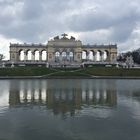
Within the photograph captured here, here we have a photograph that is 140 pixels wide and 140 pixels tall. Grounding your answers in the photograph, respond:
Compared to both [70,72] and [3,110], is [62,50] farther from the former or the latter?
[3,110]

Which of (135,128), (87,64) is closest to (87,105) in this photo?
(135,128)

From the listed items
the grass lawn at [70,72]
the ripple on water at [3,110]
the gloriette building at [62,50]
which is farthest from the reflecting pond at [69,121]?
the gloriette building at [62,50]

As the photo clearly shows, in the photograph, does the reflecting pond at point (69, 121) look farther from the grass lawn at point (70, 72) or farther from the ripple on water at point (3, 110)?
the grass lawn at point (70, 72)

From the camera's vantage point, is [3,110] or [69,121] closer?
[69,121]

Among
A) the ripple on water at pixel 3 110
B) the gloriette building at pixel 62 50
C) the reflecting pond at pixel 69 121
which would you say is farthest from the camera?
the gloriette building at pixel 62 50

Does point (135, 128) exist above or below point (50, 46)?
below

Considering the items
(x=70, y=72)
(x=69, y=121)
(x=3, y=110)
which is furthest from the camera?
(x=70, y=72)

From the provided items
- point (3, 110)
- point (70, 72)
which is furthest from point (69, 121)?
point (70, 72)

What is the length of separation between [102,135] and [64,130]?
6.22ft

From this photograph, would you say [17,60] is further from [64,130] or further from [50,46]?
[64,130]

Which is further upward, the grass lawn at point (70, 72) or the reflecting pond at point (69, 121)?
the grass lawn at point (70, 72)

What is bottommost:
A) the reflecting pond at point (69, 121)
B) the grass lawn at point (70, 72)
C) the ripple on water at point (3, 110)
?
the reflecting pond at point (69, 121)

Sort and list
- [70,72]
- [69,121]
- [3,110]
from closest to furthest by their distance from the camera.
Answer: [69,121]
[3,110]
[70,72]

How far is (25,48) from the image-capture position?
121688mm
